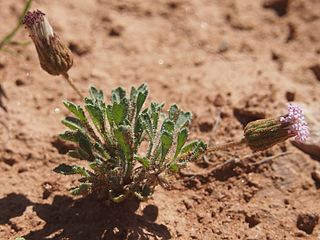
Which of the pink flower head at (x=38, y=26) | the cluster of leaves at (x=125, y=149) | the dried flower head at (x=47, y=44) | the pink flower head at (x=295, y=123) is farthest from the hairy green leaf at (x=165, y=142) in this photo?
the pink flower head at (x=38, y=26)

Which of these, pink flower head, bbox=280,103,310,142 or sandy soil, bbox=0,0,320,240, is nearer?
pink flower head, bbox=280,103,310,142

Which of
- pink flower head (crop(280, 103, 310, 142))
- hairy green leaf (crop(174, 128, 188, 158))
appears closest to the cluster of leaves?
hairy green leaf (crop(174, 128, 188, 158))

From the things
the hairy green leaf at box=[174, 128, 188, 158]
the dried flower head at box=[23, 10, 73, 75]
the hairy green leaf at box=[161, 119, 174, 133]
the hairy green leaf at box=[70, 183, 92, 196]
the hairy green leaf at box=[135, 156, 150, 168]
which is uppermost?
the dried flower head at box=[23, 10, 73, 75]

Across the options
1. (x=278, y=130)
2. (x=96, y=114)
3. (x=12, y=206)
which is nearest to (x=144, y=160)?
(x=96, y=114)

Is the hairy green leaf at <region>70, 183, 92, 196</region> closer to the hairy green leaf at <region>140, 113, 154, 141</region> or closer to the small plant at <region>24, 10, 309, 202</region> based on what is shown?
the small plant at <region>24, 10, 309, 202</region>

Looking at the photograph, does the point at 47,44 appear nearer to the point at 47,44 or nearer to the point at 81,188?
the point at 47,44

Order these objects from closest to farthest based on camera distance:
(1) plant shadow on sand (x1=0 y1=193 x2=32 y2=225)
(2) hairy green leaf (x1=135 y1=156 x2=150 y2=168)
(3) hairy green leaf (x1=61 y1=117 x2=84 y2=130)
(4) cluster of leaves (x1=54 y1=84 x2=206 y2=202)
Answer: (2) hairy green leaf (x1=135 y1=156 x2=150 y2=168)
(4) cluster of leaves (x1=54 y1=84 x2=206 y2=202)
(3) hairy green leaf (x1=61 y1=117 x2=84 y2=130)
(1) plant shadow on sand (x1=0 y1=193 x2=32 y2=225)

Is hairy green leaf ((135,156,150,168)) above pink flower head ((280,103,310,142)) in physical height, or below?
below

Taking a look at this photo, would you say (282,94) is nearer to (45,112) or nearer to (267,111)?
(267,111)
